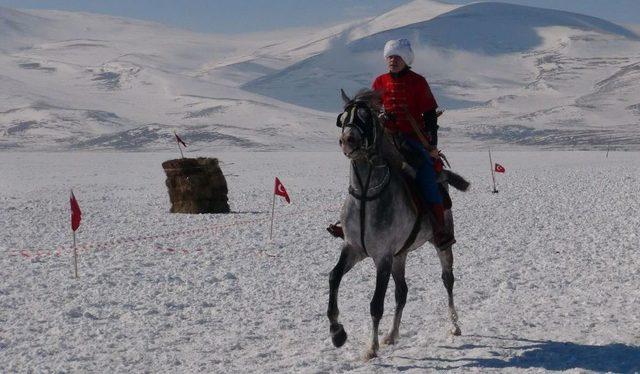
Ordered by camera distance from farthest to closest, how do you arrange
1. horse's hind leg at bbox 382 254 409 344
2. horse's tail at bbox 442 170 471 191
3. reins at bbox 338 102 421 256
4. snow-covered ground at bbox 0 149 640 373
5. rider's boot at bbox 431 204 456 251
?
horse's tail at bbox 442 170 471 191 < rider's boot at bbox 431 204 456 251 < horse's hind leg at bbox 382 254 409 344 < snow-covered ground at bbox 0 149 640 373 < reins at bbox 338 102 421 256

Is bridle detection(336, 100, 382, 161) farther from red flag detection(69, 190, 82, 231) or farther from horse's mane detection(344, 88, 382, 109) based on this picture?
red flag detection(69, 190, 82, 231)

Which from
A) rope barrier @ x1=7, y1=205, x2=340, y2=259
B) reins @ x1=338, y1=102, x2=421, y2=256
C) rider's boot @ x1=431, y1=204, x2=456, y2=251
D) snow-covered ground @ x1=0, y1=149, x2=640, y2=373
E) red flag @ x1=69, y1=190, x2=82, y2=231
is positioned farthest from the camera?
rope barrier @ x1=7, y1=205, x2=340, y2=259

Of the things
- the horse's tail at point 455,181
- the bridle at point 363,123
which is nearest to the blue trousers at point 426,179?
the bridle at point 363,123

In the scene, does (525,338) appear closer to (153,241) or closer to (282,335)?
(282,335)

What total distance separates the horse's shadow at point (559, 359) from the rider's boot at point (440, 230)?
120 centimetres

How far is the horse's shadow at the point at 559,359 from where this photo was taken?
7.57 meters

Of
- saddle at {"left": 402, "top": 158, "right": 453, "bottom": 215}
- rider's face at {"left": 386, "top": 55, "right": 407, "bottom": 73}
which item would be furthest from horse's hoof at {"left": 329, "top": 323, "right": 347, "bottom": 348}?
rider's face at {"left": 386, "top": 55, "right": 407, "bottom": 73}

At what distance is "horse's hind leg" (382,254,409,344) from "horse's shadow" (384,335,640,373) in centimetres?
64

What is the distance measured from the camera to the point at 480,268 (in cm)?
1373

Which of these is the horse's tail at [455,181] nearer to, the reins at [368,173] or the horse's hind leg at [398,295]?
the horse's hind leg at [398,295]

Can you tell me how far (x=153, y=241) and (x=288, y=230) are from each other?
333 centimetres

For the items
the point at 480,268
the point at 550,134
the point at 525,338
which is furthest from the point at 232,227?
the point at 550,134

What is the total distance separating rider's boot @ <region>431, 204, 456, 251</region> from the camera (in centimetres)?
874

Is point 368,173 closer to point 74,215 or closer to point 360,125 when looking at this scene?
point 360,125
